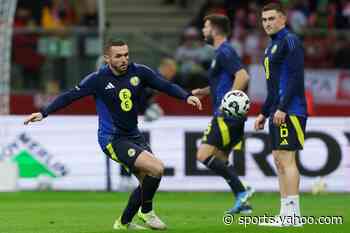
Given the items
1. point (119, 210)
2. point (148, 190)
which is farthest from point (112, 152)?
point (119, 210)

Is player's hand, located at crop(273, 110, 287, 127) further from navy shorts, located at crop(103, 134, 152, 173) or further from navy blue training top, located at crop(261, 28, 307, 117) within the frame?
navy shorts, located at crop(103, 134, 152, 173)

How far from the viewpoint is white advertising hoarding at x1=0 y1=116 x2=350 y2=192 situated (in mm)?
20297

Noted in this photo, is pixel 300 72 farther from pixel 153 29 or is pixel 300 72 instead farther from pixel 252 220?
pixel 153 29

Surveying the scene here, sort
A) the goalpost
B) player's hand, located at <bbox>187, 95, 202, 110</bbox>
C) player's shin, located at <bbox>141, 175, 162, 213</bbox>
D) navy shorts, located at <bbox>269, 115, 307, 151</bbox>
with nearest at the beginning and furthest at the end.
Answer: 1. player's hand, located at <bbox>187, 95, 202, 110</bbox>
2. player's shin, located at <bbox>141, 175, 162, 213</bbox>
3. navy shorts, located at <bbox>269, 115, 307, 151</bbox>
4. the goalpost

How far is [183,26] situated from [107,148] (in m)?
15.8

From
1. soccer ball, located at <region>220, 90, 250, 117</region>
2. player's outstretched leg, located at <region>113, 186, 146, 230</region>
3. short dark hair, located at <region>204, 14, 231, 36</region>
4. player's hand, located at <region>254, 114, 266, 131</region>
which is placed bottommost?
player's outstretched leg, located at <region>113, 186, 146, 230</region>

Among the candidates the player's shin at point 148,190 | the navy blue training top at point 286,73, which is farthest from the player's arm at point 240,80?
the player's shin at point 148,190

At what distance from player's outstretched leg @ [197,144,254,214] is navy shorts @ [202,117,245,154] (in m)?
0.10

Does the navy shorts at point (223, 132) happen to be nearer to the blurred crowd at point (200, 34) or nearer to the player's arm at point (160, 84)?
the player's arm at point (160, 84)

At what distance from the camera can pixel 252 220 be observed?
13781mm

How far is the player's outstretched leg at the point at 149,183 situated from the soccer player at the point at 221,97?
2.75 metres

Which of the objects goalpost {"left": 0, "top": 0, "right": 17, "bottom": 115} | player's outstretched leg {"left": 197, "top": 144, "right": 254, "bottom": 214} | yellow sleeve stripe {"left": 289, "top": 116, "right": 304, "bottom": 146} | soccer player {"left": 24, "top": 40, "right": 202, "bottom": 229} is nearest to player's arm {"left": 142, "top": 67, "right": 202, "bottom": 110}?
soccer player {"left": 24, "top": 40, "right": 202, "bottom": 229}

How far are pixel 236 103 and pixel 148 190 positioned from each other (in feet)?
5.94

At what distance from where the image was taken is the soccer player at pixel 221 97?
15.5 metres
